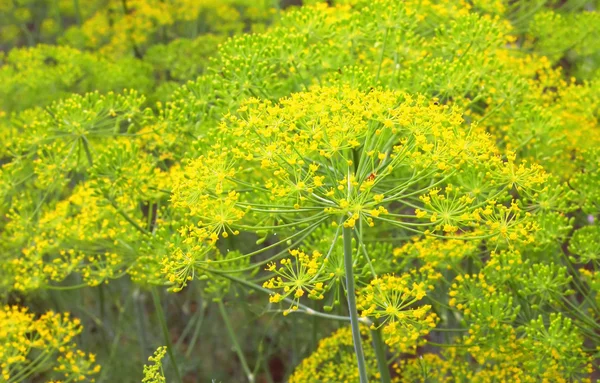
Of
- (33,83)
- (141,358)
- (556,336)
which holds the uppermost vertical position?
(33,83)

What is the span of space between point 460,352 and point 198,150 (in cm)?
266

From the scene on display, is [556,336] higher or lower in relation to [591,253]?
lower

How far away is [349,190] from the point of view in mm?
3566

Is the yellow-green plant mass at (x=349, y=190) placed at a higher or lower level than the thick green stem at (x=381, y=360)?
higher

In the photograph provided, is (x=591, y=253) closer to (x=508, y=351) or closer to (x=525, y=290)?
(x=525, y=290)

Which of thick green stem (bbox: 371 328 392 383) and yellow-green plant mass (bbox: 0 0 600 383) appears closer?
yellow-green plant mass (bbox: 0 0 600 383)

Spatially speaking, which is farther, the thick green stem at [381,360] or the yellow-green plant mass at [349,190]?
the thick green stem at [381,360]

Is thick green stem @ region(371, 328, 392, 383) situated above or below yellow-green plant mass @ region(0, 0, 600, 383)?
below

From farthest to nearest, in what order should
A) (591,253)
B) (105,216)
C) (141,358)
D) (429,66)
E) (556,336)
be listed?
(141,358)
(105,216)
(429,66)
(591,253)
(556,336)

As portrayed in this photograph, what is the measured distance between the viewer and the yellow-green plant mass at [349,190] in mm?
3818

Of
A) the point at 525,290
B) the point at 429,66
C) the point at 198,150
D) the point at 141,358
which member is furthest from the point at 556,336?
the point at 141,358

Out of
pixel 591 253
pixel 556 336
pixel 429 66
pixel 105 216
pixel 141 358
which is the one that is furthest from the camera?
pixel 141 358

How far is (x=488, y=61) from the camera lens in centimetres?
555

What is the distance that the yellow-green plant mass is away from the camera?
3818mm
